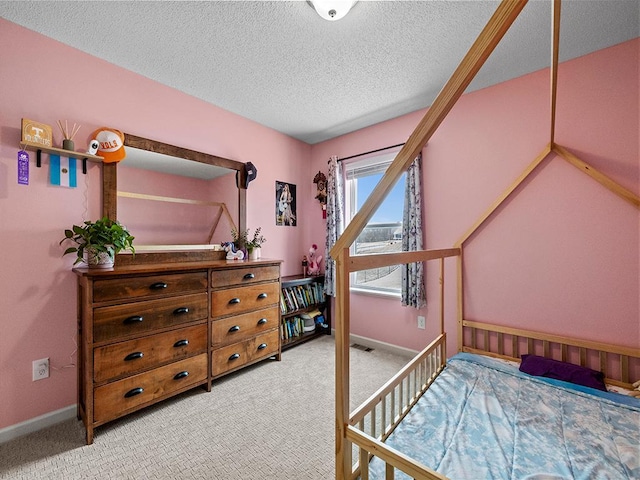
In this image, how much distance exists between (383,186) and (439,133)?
6.48 feet

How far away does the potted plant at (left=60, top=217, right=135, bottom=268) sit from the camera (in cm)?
169

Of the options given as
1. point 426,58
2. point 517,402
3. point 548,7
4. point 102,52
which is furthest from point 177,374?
point 548,7

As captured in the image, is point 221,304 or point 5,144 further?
point 221,304

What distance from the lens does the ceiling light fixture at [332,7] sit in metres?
1.42

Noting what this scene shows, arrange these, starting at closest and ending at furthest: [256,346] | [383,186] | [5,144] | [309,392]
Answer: [383,186] → [5,144] → [309,392] → [256,346]

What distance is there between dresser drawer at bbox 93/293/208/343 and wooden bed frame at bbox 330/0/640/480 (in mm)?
1359

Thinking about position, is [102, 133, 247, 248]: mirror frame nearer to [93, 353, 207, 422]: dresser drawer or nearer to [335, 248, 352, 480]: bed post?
[93, 353, 207, 422]: dresser drawer

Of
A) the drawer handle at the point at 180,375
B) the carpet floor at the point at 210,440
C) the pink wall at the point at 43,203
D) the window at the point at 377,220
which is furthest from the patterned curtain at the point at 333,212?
the pink wall at the point at 43,203

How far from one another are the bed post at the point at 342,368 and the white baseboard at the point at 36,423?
1955mm

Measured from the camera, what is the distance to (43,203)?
171 cm

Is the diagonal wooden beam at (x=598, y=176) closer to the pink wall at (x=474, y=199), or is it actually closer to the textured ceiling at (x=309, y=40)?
the pink wall at (x=474, y=199)

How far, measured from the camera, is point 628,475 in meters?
0.99

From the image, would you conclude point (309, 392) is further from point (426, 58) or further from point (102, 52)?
point (102, 52)

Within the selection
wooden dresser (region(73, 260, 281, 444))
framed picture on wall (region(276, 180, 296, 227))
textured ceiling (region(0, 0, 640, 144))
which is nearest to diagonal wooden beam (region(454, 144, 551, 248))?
textured ceiling (region(0, 0, 640, 144))
